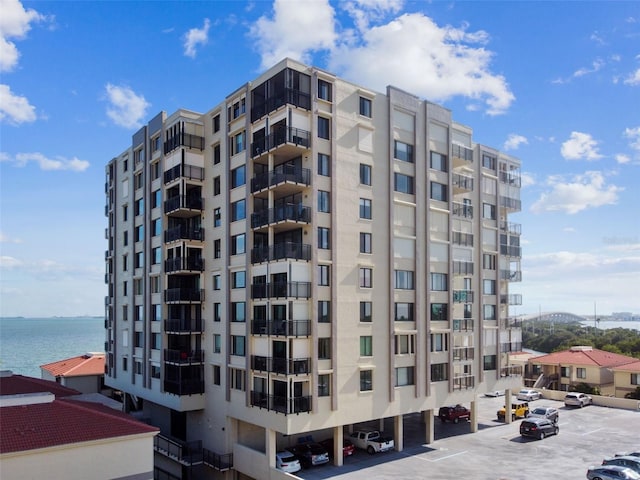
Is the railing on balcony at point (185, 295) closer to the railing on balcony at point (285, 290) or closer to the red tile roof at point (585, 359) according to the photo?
the railing on balcony at point (285, 290)

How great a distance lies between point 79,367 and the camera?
62.8 meters

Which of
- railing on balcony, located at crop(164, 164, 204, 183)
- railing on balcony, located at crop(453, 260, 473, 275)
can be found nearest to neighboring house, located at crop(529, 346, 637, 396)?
railing on balcony, located at crop(453, 260, 473, 275)

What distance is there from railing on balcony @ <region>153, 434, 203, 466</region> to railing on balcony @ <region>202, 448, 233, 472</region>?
97cm

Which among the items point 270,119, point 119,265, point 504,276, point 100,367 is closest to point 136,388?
point 119,265

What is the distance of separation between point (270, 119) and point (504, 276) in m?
28.0

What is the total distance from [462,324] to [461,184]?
11961mm

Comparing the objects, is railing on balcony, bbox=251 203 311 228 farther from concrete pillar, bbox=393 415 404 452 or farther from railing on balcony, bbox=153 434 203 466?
railing on balcony, bbox=153 434 203 466

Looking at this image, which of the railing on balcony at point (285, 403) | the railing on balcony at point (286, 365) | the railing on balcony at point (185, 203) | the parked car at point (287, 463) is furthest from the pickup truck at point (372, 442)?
the railing on balcony at point (185, 203)

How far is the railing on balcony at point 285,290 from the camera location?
34156 mm

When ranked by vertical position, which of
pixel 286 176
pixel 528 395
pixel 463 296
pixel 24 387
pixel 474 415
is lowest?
pixel 528 395

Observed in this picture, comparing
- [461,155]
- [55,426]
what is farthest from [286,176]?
[55,426]

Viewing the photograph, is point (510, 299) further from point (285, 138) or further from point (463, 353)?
point (285, 138)

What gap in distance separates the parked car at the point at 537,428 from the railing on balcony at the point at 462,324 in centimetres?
879

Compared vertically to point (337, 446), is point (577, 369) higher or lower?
lower
